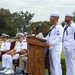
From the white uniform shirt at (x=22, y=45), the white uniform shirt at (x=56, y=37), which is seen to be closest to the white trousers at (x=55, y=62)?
the white uniform shirt at (x=56, y=37)

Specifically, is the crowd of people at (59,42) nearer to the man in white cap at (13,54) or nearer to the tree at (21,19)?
the man in white cap at (13,54)

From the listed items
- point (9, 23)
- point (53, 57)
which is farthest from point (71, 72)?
point (9, 23)

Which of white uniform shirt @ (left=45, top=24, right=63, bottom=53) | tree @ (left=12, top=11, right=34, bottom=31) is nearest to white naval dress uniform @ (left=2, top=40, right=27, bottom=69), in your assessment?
white uniform shirt @ (left=45, top=24, right=63, bottom=53)

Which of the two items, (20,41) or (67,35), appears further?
(20,41)

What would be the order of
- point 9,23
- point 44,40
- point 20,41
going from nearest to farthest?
point 44,40, point 20,41, point 9,23

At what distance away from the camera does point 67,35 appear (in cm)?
783

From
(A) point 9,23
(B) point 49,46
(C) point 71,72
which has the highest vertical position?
(A) point 9,23

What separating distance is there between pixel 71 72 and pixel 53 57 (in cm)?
79

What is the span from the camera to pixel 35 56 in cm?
727

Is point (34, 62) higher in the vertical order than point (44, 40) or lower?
lower

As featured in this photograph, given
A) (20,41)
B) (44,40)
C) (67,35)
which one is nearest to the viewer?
(44,40)

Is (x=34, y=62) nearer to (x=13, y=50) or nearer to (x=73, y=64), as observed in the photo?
(x=73, y=64)

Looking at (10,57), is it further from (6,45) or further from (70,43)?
(70,43)

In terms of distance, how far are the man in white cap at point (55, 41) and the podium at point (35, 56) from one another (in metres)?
0.29
